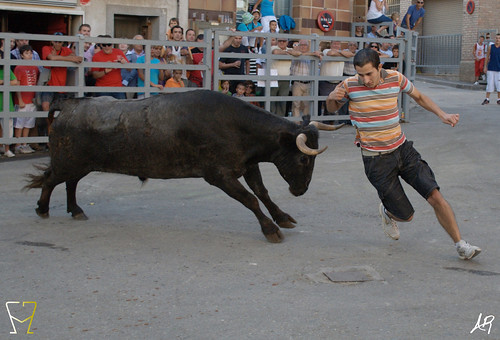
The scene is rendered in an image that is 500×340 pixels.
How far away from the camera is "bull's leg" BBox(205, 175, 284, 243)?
7027mm

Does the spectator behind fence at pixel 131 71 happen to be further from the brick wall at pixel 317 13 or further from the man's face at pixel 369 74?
the man's face at pixel 369 74

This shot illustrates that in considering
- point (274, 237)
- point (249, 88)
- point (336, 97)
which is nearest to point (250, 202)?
point (274, 237)

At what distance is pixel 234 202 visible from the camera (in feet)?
29.2

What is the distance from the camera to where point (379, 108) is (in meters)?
6.39

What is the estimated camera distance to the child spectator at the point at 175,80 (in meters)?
12.9

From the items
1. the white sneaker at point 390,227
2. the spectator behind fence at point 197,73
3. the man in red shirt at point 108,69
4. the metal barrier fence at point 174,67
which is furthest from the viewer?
the spectator behind fence at point 197,73

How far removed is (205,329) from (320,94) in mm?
10677

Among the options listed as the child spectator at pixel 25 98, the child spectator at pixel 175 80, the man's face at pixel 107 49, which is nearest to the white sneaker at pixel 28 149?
the child spectator at pixel 25 98

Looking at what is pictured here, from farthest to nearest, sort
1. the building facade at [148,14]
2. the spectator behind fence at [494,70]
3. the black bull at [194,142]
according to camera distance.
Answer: the spectator behind fence at [494,70], the building facade at [148,14], the black bull at [194,142]

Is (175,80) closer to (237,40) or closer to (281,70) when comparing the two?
(237,40)

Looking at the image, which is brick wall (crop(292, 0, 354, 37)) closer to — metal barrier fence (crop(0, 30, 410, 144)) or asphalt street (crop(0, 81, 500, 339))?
metal barrier fence (crop(0, 30, 410, 144))

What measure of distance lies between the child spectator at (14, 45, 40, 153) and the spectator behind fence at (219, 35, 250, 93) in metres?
3.28

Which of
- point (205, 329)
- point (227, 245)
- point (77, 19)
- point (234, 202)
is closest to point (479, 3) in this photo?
point (77, 19)

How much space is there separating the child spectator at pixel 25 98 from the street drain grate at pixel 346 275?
6.99 meters
